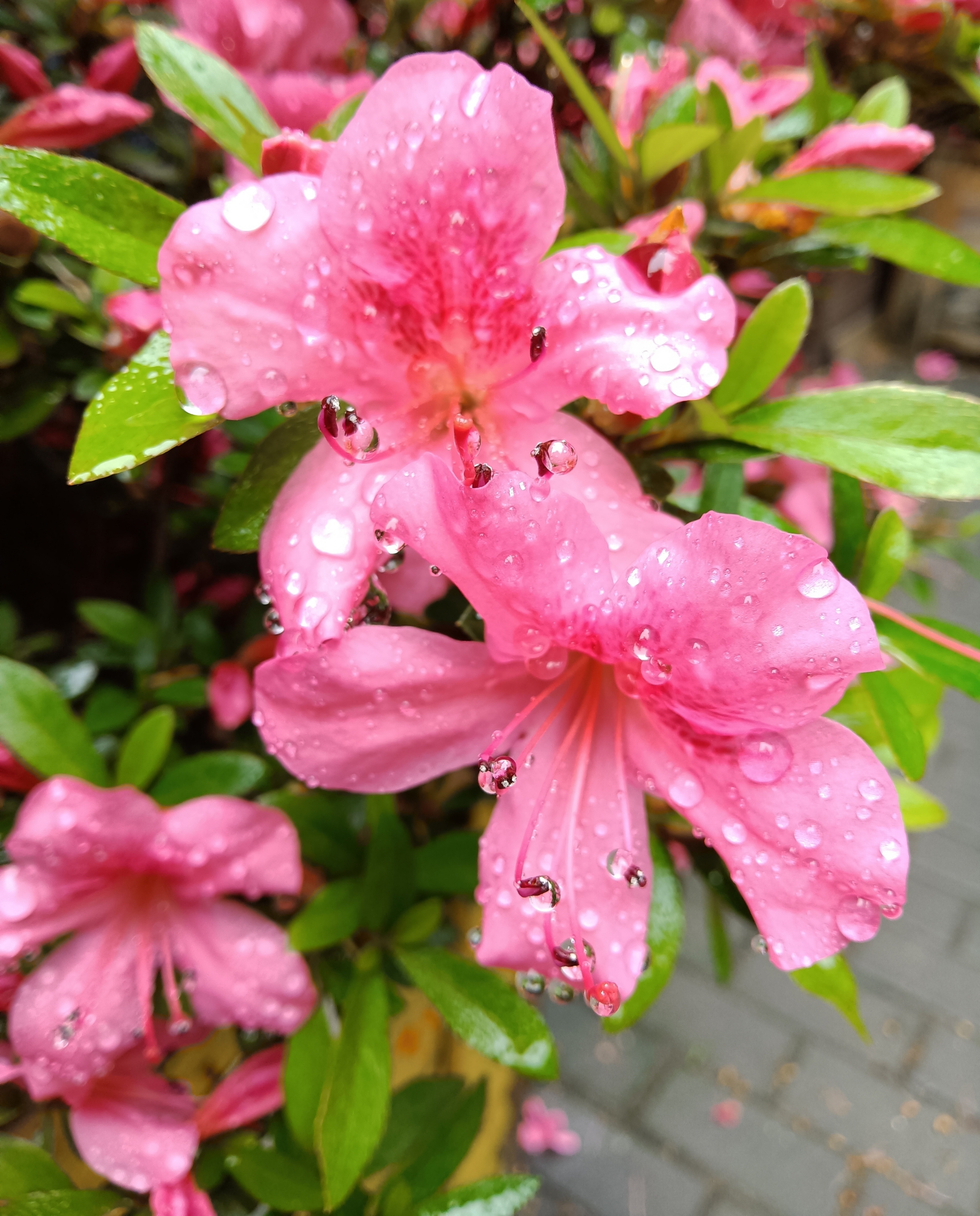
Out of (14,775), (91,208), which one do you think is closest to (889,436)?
(91,208)

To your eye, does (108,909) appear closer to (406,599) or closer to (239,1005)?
(239,1005)

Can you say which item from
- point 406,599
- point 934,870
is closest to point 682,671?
point 406,599

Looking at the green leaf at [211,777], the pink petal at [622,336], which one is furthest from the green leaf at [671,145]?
the green leaf at [211,777]

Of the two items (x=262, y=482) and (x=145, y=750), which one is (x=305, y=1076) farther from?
(x=262, y=482)

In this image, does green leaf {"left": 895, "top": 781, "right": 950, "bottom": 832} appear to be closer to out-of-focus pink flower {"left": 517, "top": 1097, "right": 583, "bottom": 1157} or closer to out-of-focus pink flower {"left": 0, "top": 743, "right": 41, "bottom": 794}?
out-of-focus pink flower {"left": 0, "top": 743, "right": 41, "bottom": 794}

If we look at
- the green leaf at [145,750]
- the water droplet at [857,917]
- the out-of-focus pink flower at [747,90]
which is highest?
the out-of-focus pink flower at [747,90]

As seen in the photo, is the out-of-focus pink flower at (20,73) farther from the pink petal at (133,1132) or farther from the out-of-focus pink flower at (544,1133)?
the out-of-focus pink flower at (544,1133)
